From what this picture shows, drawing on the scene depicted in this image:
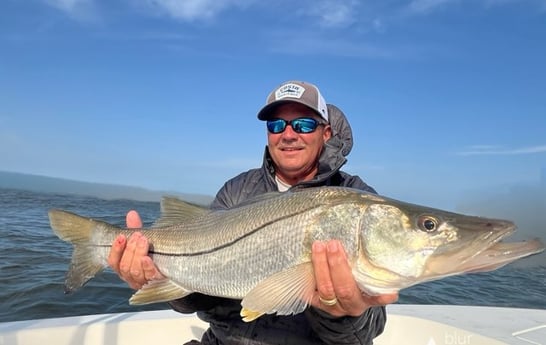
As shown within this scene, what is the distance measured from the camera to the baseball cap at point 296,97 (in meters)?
3.22

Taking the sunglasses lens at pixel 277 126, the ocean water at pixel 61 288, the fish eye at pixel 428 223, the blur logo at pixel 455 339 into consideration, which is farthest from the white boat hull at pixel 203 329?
the ocean water at pixel 61 288

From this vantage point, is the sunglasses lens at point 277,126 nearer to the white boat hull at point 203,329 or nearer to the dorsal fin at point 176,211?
the dorsal fin at point 176,211

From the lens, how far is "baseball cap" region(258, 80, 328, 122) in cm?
322

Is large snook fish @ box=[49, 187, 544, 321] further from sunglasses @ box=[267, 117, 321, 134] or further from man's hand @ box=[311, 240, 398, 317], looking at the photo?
sunglasses @ box=[267, 117, 321, 134]

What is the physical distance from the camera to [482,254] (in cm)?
198

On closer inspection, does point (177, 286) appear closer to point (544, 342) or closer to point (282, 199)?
point (282, 199)

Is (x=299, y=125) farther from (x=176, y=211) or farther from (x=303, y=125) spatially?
(x=176, y=211)

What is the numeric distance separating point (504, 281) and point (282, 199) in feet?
43.4

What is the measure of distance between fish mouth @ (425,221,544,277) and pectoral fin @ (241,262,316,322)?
615mm

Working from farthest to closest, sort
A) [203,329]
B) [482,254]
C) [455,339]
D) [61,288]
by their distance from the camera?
[61,288] < [203,329] < [455,339] < [482,254]

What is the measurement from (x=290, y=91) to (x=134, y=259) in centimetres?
170

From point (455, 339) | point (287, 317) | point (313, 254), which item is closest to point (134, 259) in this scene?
point (287, 317)

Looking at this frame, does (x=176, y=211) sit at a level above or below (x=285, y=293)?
above

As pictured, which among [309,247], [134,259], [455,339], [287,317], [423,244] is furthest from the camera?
[455,339]
